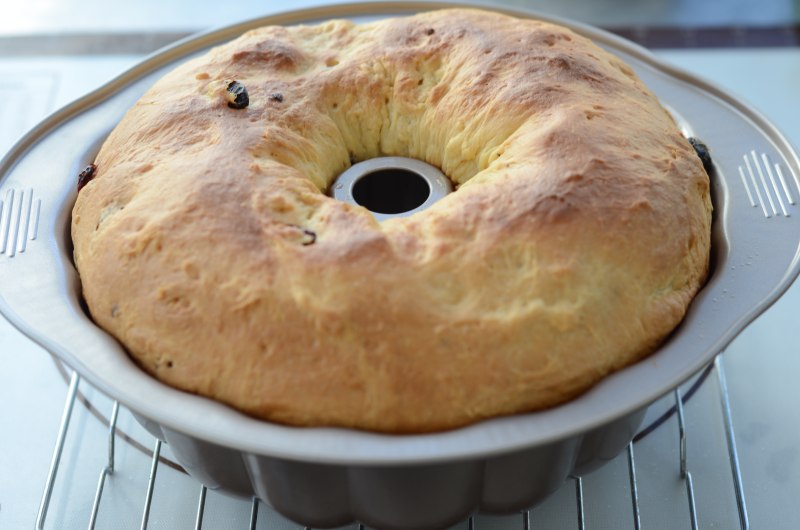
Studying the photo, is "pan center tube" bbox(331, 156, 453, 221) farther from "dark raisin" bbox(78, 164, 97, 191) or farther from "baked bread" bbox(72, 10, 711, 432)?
"dark raisin" bbox(78, 164, 97, 191)

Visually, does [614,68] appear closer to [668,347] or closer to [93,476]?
[668,347]

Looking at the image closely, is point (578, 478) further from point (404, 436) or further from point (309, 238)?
point (309, 238)

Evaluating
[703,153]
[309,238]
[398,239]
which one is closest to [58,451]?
[309,238]

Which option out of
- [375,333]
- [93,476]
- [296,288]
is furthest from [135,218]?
[93,476]

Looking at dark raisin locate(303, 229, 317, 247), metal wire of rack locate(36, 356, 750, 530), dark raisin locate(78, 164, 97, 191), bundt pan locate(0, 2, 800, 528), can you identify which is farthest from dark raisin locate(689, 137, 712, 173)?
dark raisin locate(78, 164, 97, 191)

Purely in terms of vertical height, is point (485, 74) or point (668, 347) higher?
point (485, 74)

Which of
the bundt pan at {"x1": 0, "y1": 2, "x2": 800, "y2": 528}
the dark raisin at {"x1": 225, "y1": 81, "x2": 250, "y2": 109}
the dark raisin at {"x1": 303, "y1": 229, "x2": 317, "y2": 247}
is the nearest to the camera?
the bundt pan at {"x1": 0, "y1": 2, "x2": 800, "y2": 528}

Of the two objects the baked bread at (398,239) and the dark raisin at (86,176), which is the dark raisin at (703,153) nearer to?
the baked bread at (398,239)
